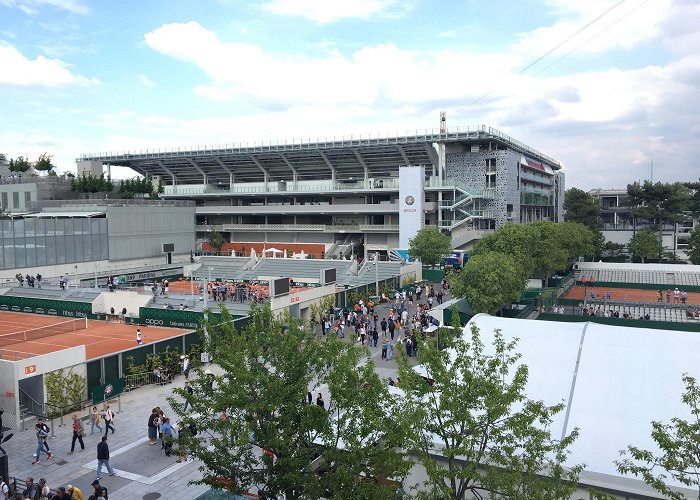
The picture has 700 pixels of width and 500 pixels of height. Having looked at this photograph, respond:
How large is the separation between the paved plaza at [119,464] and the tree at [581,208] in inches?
2683

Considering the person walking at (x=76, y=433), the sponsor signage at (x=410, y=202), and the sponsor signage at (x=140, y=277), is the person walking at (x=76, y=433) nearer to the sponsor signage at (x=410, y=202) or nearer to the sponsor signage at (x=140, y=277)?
the sponsor signage at (x=140, y=277)

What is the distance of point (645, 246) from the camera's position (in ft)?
214

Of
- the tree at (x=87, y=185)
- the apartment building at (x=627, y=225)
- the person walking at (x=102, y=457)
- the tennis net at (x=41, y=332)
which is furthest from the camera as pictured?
the apartment building at (x=627, y=225)

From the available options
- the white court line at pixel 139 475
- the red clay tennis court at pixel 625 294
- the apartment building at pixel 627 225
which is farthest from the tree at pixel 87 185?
the apartment building at pixel 627 225

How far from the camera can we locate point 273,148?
74.1 metres

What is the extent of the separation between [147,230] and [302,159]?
2431 centimetres

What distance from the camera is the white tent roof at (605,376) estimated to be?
38.1 ft

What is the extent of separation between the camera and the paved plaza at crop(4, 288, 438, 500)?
47.1 feet

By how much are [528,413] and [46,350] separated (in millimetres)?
22741

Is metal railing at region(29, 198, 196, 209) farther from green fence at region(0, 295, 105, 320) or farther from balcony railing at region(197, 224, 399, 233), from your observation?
green fence at region(0, 295, 105, 320)

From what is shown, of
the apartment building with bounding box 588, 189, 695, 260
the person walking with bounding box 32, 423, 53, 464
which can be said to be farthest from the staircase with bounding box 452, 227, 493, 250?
the person walking with bounding box 32, 423, 53, 464

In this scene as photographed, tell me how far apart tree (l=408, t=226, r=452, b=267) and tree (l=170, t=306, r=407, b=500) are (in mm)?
41165

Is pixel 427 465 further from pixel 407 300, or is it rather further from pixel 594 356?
pixel 407 300

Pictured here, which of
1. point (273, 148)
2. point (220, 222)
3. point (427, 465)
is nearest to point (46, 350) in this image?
point (427, 465)
